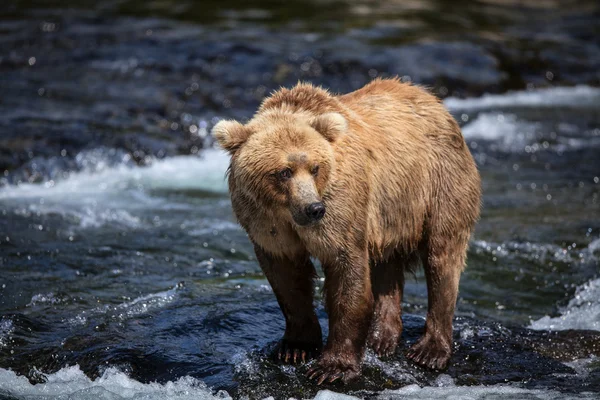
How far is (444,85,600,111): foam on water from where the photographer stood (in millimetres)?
15430

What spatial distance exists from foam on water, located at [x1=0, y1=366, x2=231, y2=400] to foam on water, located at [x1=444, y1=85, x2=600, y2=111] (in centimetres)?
1064

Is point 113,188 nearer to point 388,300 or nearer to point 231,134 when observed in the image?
point 388,300

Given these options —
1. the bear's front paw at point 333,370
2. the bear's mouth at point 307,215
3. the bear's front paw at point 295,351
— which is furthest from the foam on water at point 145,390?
the bear's mouth at point 307,215

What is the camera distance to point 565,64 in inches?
698

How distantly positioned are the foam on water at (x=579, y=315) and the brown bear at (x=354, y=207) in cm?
133

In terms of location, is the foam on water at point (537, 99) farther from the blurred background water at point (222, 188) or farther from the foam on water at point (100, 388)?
the foam on water at point (100, 388)

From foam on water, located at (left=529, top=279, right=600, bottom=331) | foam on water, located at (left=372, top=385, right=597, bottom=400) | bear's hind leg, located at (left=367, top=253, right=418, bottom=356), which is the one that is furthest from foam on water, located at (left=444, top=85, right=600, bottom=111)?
foam on water, located at (left=372, top=385, right=597, bottom=400)

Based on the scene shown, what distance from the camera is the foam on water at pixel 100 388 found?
516 centimetres

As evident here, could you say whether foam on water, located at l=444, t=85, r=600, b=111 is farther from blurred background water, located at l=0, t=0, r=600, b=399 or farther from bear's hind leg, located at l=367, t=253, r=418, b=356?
bear's hind leg, located at l=367, t=253, r=418, b=356

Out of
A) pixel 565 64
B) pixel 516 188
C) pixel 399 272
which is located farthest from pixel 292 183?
pixel 565 64

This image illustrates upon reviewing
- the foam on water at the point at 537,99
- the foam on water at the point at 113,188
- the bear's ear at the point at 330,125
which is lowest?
the foam on water at the point at 113,188

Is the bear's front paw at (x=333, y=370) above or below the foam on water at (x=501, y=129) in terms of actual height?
below

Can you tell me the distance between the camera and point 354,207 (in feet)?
17.1

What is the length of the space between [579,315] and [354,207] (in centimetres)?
273
